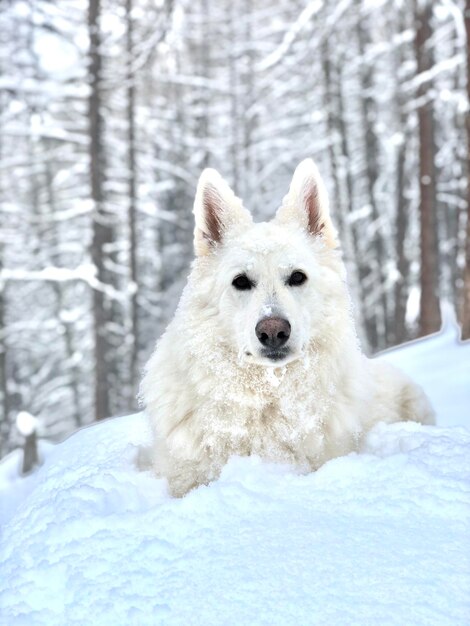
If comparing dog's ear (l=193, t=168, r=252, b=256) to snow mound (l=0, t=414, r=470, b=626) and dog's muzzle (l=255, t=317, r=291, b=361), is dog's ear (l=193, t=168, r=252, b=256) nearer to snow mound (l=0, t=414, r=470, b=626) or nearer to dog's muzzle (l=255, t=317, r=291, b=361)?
dog's muzzle (l=255, t=317, r=291, b=361)

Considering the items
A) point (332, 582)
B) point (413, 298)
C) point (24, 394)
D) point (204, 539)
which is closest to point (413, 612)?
point (332, 582)

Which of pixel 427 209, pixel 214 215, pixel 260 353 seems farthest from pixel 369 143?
pixel 260 353

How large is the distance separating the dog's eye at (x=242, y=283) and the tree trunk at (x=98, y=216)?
27.3ft

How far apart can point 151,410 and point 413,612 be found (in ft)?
7.04

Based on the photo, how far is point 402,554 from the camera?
1.99 meters

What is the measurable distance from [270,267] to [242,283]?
0.19 m

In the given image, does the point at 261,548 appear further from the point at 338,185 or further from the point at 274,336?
the point at 338,185

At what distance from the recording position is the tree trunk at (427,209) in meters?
11.3

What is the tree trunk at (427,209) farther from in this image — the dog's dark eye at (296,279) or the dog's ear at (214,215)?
the dog's dark eye at (296,279)

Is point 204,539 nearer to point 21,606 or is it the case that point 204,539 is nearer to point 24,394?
point 21,606

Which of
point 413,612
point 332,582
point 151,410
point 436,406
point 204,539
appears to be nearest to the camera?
point 413,612

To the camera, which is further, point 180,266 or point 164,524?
point 180,266

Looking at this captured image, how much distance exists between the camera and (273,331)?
312 cm

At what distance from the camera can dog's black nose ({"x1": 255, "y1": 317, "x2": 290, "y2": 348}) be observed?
10.2 ft
